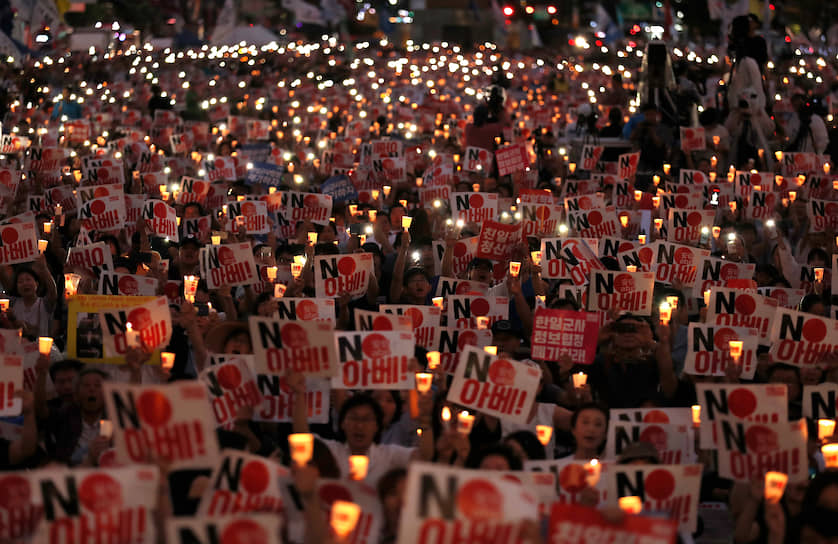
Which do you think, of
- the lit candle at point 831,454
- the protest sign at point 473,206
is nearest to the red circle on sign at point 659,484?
the lit candle at point 831,454

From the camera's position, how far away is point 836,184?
552 inches

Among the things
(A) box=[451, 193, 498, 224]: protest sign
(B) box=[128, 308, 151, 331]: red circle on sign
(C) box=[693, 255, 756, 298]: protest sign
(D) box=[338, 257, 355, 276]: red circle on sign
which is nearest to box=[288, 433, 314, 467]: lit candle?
(B) box=[128, 308, 151, 331]: red circle on sign

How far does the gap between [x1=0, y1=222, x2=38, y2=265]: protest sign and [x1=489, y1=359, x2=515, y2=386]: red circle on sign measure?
15.9 feet

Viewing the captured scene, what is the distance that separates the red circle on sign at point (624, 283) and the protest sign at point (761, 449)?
3.02 meters

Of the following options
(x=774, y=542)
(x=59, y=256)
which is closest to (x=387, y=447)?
(x=774, y=542)

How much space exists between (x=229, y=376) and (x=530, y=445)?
173 cm

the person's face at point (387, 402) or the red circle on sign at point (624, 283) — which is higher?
the red circle on sign at point (624, 283)

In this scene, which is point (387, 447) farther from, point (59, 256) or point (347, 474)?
point (59, 256)

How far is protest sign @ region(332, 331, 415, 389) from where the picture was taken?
7.11 m

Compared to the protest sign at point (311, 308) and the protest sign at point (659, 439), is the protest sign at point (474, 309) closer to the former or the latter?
A: the protest sign at point (311, 308)

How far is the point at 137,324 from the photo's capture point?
24.8ft

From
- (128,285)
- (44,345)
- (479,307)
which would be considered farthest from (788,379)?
(128,285)

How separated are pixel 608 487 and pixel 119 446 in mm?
2289

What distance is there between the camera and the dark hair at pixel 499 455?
5.91 metres
